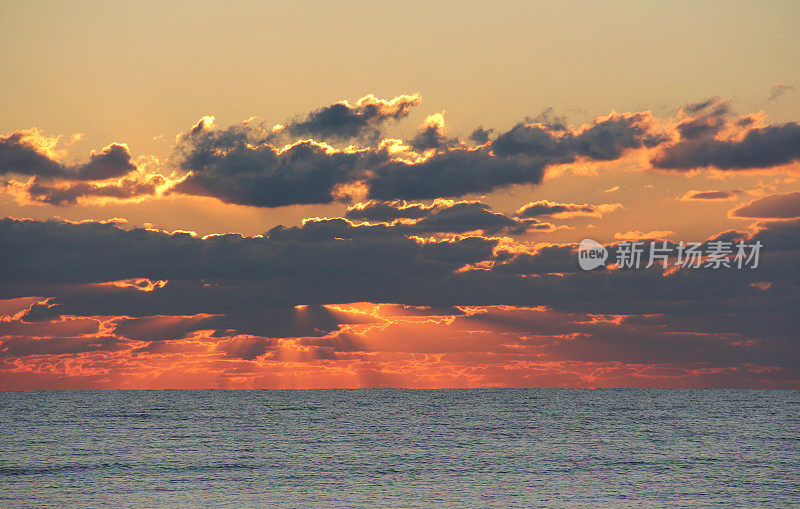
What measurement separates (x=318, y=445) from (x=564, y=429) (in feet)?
160

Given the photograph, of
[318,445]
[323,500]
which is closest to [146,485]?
[323,500]

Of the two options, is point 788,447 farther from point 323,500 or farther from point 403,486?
point 323,500

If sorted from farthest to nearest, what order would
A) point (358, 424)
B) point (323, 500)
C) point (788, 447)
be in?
point (358, 424) → point (788, 447) → point (323, 500)

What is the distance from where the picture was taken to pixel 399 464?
295 feet

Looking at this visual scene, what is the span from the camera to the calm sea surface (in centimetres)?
6788

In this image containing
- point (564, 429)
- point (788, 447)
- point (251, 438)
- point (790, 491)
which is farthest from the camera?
point (564, 429)

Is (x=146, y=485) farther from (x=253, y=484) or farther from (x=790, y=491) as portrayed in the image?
(x=790, y=491)

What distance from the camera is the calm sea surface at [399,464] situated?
67.9m

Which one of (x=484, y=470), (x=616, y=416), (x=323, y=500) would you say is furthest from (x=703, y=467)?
(x=616, y=416)

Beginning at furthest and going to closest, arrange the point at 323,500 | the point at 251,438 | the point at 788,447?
the point at 251,438 → the point at 788,447 → the point at 323,500

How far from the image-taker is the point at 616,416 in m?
188

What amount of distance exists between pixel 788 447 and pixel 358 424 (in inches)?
2981

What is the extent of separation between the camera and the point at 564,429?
14188cm

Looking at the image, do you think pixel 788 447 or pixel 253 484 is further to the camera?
pixel 788 447
